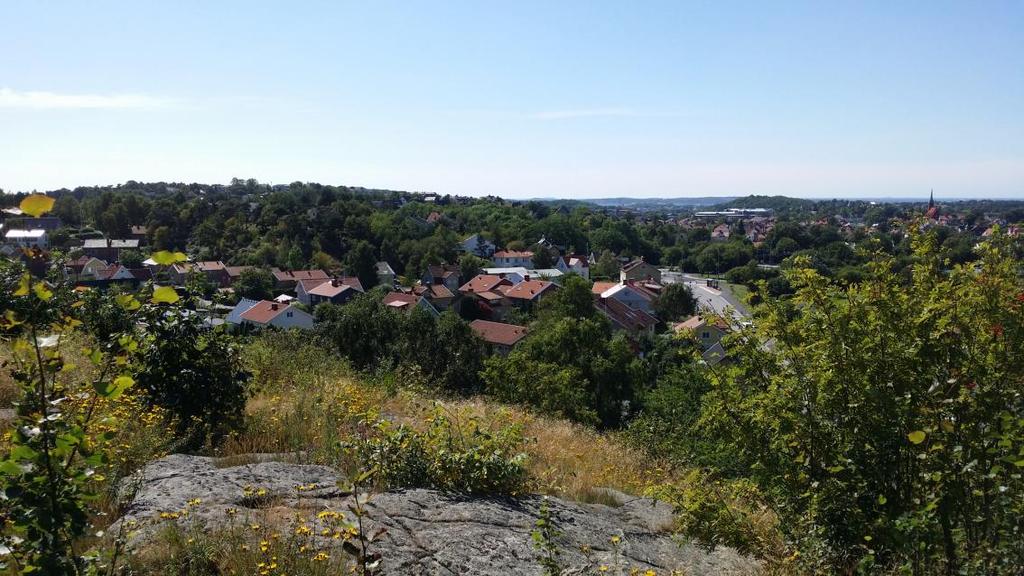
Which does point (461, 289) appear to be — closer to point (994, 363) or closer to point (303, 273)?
point (303, 273)

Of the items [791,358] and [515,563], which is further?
[791,358]

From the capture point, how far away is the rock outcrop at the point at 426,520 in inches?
127

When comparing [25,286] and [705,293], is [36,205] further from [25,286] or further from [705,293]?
[705,293]

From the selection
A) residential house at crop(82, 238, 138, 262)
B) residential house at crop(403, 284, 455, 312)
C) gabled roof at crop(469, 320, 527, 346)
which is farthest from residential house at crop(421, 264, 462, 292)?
residential house at crop(82, 238, 138, 262)

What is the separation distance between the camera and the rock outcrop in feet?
10.6

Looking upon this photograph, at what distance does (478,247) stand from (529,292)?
1281 inches

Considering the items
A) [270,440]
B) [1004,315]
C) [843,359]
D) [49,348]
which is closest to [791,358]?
[843,359]

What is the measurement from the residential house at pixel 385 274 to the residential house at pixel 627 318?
23.9m

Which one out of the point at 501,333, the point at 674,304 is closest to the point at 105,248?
the point at 501,333

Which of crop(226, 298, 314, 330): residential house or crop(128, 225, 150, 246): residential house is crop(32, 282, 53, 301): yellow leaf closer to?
crop(226, 298, 314, 330): residential house

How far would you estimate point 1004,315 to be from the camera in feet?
9.98

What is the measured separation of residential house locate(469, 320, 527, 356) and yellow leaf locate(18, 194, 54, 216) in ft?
113

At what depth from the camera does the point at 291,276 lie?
190 ft

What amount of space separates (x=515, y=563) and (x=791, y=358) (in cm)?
191
